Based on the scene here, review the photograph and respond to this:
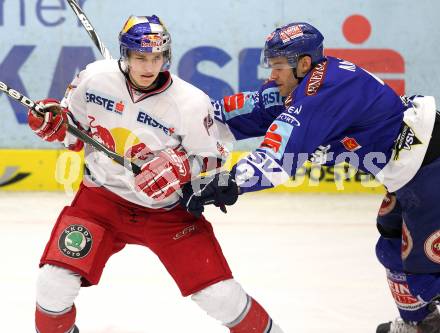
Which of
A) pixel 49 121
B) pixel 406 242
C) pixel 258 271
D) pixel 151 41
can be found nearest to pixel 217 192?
pixel 151 41

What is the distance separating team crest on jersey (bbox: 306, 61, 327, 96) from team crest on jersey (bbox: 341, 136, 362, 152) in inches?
9.4

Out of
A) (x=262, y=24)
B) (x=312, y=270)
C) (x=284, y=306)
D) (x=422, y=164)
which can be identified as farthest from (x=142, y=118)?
(x=262, y=24)

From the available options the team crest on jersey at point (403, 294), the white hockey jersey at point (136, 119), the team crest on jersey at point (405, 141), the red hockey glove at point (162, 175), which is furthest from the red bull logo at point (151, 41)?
the team crest on jersey at point (403, 294)

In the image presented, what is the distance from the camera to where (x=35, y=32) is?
607 cm

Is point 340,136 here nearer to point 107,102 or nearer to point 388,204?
point 388,204

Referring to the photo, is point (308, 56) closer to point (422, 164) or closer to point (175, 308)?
point (422, 164)

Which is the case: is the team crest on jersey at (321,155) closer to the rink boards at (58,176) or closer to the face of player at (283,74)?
the face of player at (283,74)

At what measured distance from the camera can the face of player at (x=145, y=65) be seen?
3.07 metres

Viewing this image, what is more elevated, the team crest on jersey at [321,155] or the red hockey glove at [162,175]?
the team crest on jersey at [321,155]

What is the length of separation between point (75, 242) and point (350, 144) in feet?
3.26

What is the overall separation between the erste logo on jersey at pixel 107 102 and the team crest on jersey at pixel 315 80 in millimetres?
669

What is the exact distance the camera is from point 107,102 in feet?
10.5

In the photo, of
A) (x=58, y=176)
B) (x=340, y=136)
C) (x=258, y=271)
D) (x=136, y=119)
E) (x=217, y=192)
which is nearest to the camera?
(x=217, y=192)

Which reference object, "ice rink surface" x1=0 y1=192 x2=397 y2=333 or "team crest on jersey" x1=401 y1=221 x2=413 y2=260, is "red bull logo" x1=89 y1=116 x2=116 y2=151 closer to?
"ice rink surface" x1=0 y1=192 x2=397 y2=333
